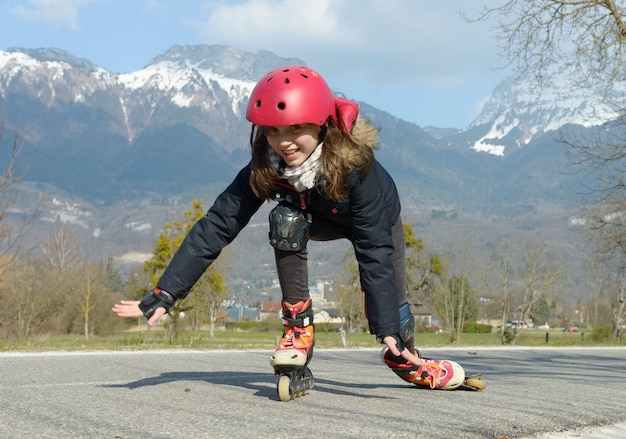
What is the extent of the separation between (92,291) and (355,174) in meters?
46.4

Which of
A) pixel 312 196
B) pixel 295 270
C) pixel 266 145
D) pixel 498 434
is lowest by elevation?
pixel 498 434

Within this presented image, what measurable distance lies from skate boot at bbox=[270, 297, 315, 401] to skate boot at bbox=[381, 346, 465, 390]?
540 millimetres

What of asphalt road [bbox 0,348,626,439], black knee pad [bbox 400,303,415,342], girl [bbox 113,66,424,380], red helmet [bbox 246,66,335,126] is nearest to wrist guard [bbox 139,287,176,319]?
girl [bbox 113,66,424,380]

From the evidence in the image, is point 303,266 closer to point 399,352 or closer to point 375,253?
point 375,253

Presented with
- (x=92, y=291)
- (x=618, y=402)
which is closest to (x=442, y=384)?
(x=618, y=402)

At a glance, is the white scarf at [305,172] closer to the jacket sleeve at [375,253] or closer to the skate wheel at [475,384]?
the jacket sleeve at [375,253]

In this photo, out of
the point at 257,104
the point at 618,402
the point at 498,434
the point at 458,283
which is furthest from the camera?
the point at 458,283

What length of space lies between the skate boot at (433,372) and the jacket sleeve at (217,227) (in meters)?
1.21

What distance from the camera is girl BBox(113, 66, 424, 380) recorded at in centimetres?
390

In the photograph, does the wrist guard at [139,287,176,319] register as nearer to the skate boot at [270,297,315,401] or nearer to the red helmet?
Result: the skate boot at [270,297,315,401]

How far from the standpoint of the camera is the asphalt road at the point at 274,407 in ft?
9.58

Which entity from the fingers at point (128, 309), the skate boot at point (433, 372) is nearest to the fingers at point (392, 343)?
the skate boot at point (433, 372)

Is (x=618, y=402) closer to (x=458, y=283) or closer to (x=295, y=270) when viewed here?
(x=295, y=270)

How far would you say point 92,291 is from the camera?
47.9 metres
